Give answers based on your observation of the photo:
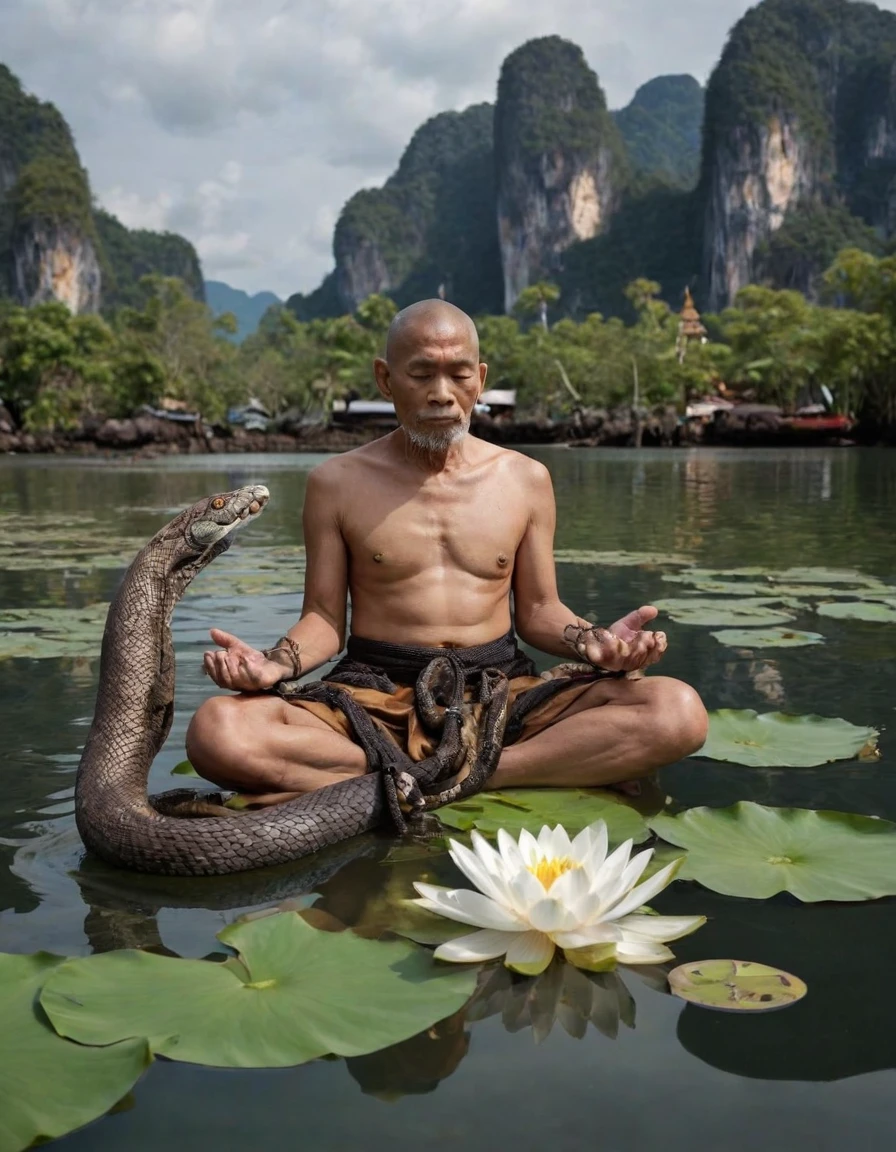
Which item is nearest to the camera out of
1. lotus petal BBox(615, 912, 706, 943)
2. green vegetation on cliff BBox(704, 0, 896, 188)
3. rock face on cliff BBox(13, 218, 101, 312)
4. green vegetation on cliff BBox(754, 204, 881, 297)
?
lotus petal BBox(615, 912, 706, 943)

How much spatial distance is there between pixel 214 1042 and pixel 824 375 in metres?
38.9

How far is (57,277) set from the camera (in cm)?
7925

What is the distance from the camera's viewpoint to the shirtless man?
2.55m

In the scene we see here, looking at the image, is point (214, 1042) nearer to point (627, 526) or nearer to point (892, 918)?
point (892, 918)

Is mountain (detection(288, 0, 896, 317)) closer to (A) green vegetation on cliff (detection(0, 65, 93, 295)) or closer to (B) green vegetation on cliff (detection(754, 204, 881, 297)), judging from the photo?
(B) green vegetation on cliff (detection(754, 204, 881, 297))

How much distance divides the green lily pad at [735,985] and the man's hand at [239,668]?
115 centimetres

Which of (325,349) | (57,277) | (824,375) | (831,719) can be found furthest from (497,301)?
(831,719)

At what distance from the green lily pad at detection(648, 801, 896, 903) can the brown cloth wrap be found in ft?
1.55

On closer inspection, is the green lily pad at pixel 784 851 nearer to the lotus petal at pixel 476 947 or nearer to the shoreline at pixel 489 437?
the lotus petal at pixel 476 947

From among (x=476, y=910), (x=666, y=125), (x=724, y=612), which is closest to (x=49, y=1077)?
(x=476, y=910)

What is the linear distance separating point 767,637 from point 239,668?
2540mm

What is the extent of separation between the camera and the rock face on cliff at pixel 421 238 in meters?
118

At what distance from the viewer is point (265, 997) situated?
1.62 meters

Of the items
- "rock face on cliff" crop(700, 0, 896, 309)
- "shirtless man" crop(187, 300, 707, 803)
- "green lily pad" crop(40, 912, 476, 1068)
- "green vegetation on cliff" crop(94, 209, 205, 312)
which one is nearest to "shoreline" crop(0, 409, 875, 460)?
"shirtless man" crop(187, 300, 707, 803)
